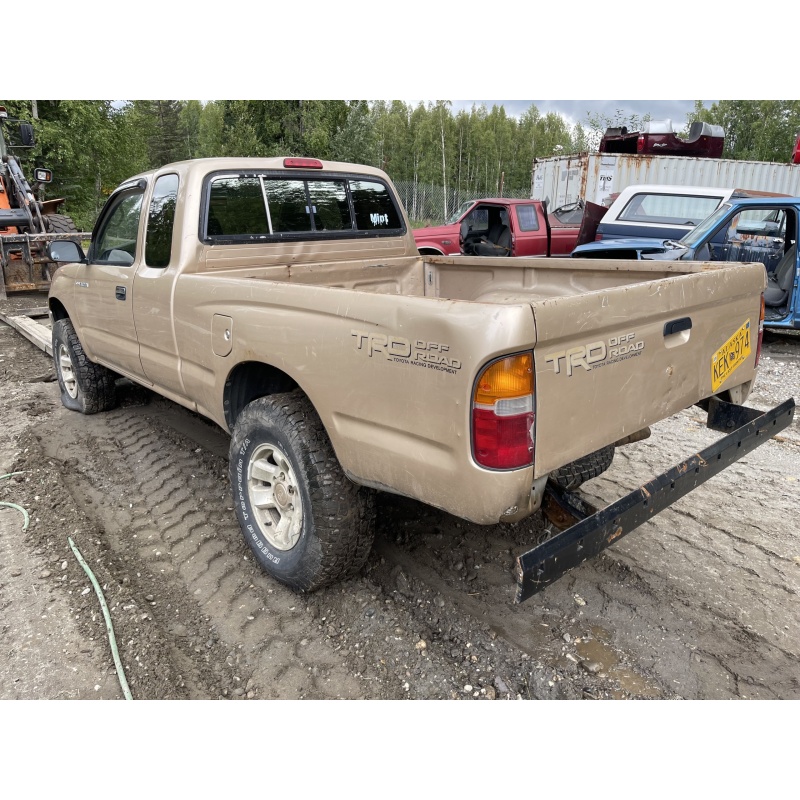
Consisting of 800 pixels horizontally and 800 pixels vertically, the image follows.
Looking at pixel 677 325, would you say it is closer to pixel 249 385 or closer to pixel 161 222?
pixel 249 385

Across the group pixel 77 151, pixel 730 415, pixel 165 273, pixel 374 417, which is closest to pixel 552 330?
pixel 374 417

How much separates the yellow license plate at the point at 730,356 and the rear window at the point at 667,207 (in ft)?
24.9

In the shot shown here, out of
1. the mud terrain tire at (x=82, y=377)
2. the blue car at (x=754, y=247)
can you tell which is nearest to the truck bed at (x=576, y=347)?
the mud terrain tire at (x=82, y=377)

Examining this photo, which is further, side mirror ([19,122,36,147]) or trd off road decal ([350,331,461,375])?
side mirror ([19,122,36,147])

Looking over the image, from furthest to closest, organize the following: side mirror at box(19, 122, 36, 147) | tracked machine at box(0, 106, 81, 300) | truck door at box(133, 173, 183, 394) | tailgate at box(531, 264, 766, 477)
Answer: side mirror at box(19, 122, 36, 147), tracked machine at box(0, 106, 81, 300), truck door at box(133, 173, 183, 394), tailgate at box(531, 264, 766, 477)

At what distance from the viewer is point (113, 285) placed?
4.21 m

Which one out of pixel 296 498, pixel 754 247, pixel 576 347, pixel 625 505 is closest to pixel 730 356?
pixel 625 505

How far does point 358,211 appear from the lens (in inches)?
170

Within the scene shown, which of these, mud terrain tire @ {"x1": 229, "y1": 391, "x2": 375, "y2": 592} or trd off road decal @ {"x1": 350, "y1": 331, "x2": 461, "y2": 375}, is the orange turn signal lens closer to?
trd off road decal @ {"x1": 350, "y1": 331, "x2": 461, "y2": 375}

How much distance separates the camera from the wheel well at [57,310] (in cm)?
550

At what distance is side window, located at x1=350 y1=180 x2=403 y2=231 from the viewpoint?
4309 mm

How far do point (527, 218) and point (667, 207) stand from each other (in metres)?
2.69

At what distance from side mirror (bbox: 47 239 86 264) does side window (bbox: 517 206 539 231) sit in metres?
8.79

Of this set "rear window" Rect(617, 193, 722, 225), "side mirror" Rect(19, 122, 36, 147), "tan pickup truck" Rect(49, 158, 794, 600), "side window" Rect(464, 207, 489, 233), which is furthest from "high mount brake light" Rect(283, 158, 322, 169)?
"side mirror" Rect(19, 122, 36, 147)
